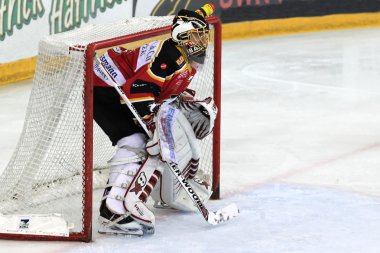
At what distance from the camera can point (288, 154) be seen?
6.24 metres

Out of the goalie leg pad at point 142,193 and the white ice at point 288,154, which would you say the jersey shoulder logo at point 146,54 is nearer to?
the goalie leg pad at point 142,193

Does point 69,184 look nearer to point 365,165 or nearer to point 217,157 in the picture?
point 217,157

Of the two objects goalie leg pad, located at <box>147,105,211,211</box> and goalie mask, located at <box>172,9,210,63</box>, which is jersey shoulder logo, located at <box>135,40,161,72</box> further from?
goalie leg pad, located at <box>147,105,211,211</box>

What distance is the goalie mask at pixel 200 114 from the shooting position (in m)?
4.72

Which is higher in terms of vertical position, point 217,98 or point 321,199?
point 217,98

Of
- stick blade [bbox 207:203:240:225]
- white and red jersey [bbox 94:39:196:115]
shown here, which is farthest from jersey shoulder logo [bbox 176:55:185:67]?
stick blade [bbox 207:203:240:225]

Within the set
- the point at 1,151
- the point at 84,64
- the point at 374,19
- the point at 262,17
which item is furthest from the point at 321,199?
the point at 374,19

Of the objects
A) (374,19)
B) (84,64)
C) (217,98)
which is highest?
(84,64)

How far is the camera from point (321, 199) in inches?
206

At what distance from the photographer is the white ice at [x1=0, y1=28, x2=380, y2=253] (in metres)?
4.57

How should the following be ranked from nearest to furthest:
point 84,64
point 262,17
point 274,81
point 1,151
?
point 84,64 → point 1,151 → point 274,81 → point 262,17

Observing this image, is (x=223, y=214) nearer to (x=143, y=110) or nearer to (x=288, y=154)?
(x=143, y=110)

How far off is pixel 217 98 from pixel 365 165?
3.68ft

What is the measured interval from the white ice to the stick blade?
0.04 m
